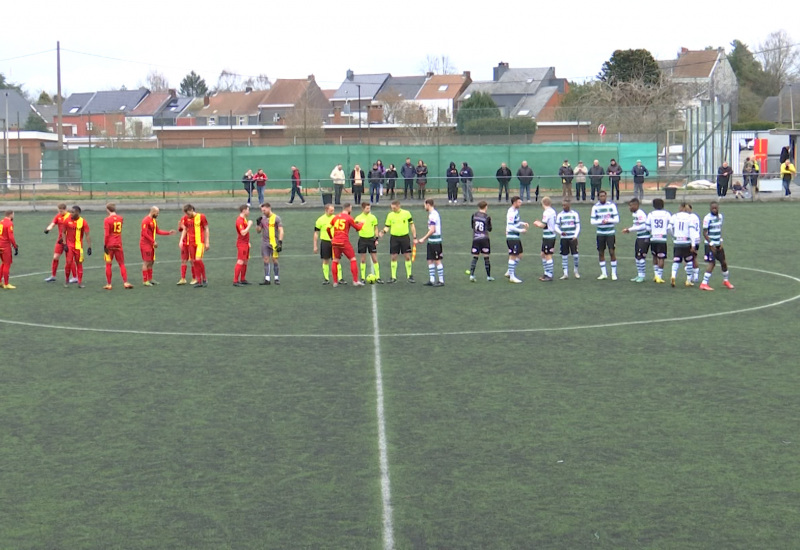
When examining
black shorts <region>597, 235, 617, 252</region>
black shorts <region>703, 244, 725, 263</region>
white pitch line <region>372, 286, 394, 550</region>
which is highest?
black shorts <region>597, 235, 617, 252</region>

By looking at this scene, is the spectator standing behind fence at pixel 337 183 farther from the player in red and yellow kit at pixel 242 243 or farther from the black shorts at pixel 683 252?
the black shorts at pixel 683 252

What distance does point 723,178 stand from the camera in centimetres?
4553

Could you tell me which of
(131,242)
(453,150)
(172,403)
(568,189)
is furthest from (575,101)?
(172,403)

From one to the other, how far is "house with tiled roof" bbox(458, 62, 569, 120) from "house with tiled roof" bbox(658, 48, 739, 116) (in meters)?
11.9

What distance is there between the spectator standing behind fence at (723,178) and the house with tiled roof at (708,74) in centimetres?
5050

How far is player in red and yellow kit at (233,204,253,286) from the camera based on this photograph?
75.1 ft

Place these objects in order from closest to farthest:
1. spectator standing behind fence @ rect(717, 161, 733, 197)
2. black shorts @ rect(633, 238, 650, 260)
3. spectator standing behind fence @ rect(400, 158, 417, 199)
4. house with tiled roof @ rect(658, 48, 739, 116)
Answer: black shorts @ rect(633, 238, 650, 260)
spectator standing behind fence @ rect(717, 161, 733, 197)
spectator standing behind fence @ rect(400, 158, 417, 199)
house with tiled roof @ rect(658, 48, 739, 116)

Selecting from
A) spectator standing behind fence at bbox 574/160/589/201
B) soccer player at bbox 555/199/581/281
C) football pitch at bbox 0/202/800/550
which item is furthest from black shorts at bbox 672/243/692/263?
spectator standing behind fence at bbox 574/160/589/201

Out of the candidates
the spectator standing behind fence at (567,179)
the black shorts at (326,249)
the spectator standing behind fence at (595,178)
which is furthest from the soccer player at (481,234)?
the spectator standing behind fence at (595,178)

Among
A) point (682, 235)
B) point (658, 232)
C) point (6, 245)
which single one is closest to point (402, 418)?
point (682, 235)

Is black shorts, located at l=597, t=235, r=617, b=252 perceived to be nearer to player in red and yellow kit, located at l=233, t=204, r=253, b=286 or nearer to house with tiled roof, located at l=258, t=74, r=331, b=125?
player in red and yellow kit, located at l=233, t=204, r=253, b=286

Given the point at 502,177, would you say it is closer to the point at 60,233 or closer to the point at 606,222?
the point at 606,222

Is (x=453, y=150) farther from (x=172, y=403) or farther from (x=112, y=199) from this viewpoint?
(x=172, y=403)

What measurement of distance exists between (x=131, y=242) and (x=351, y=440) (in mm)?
23426
